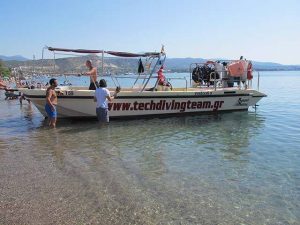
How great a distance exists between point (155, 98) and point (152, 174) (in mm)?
7561

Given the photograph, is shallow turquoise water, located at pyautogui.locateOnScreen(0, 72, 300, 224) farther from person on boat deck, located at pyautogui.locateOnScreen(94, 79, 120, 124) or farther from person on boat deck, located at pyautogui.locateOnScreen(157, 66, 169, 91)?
person on boat deck, located at pyautogui.locateOnScreen(157, 66, 169, 91)

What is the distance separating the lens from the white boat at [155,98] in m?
13.5

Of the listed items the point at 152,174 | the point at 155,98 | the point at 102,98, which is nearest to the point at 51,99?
the point at 102,98

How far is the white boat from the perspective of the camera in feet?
44.1

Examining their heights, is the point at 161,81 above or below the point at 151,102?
above

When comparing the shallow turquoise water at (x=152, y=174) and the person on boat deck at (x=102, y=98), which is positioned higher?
the person on boat deck at (x=102, y=98)

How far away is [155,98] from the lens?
14594mm

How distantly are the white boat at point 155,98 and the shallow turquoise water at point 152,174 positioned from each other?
123 centimetres

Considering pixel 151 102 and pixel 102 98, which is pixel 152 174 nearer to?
pixel 102 98

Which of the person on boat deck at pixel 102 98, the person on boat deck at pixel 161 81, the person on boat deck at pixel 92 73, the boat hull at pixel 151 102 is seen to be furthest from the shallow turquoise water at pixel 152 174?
the person on boat deck at pixel 161 81

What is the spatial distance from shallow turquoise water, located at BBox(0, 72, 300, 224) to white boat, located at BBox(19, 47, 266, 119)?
1235 millimetres

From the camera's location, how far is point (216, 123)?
46.3 ft

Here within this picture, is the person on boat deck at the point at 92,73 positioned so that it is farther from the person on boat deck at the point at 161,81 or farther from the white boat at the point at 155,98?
the person on boat deck at the point at 161,81

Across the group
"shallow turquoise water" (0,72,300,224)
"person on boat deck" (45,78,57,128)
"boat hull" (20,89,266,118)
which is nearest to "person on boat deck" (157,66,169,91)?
"boat hull" (20,89,266,118)
